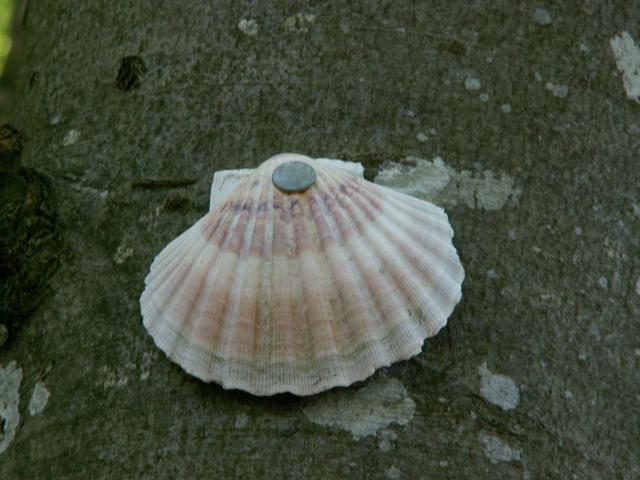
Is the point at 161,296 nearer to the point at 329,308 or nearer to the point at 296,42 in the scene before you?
the point at 329,308

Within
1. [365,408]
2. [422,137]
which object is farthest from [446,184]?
[365,408]

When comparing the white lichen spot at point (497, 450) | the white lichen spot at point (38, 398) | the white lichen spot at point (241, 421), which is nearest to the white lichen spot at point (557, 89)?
the white lichen spot at point (497, 450)

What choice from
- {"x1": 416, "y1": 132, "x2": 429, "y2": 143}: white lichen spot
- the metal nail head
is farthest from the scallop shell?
{"x1": 416, "y1": 132, "x2": 429, "y2": 143}: white lichen spot

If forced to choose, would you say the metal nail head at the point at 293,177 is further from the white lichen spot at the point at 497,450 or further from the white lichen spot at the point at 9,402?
the white lichen spot at the point at 9,402

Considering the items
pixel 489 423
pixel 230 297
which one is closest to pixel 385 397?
pixel 489 423

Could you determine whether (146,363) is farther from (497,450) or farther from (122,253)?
(497,450)

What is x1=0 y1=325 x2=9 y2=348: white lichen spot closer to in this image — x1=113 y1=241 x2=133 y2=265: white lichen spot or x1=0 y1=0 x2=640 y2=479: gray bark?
x1=0 y1=0 x2=640 y2=479: gray bark

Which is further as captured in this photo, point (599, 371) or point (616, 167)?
point (616, 167)
